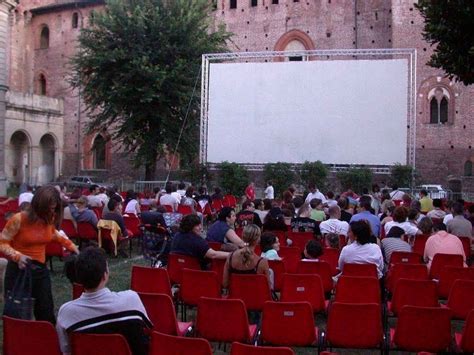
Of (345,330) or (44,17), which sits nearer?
(345,330)

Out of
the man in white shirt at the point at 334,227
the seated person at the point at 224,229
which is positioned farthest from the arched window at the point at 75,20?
the seated person at the point at 224,229

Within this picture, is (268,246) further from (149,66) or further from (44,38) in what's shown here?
(44,38)

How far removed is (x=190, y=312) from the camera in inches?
297

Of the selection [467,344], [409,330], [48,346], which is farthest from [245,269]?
[48,346]

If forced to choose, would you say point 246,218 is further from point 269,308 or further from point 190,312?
point 269,308

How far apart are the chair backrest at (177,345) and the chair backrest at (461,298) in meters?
2.92

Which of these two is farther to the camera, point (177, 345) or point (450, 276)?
point (450, 276)

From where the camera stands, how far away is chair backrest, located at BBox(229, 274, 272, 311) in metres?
5.54

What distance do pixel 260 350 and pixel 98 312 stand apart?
1034 millimetres

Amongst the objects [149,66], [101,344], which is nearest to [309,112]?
[149,66]

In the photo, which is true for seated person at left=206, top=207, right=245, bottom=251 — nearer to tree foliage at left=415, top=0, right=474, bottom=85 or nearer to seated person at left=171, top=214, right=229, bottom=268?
seated person at left=171, top=214, right=229, bottom=268

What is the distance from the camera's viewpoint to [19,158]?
38781 mm

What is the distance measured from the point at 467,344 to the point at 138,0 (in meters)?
23.3

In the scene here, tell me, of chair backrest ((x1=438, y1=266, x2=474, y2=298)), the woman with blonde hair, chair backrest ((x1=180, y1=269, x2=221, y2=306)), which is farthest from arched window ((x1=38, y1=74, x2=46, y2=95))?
chair backrest ((x1=438, y1=266, x2=474, y2=298))
